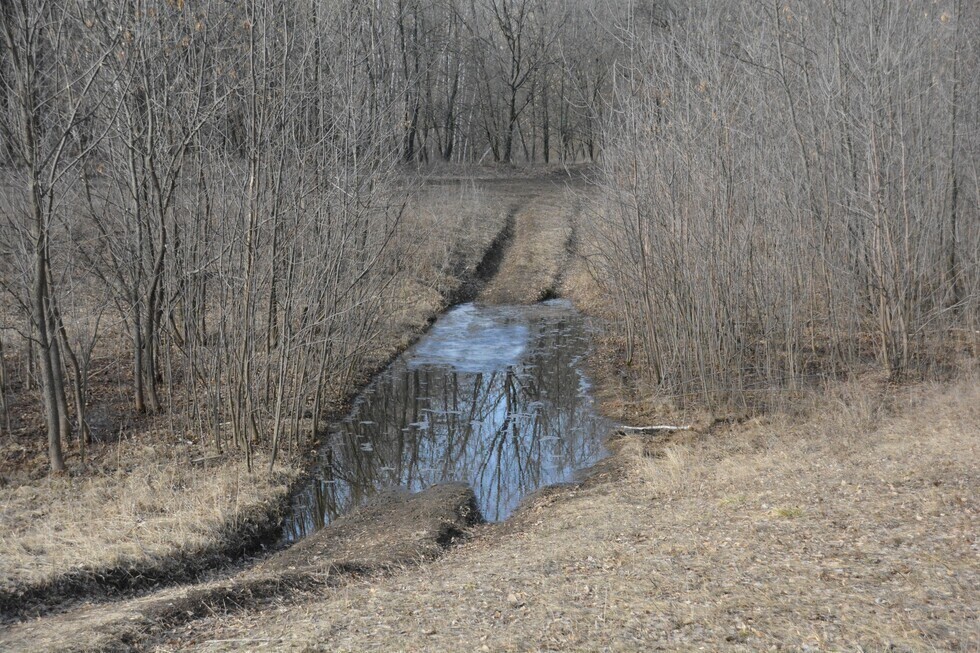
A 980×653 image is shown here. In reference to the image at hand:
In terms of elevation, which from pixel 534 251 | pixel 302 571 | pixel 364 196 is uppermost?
pixel 364 196

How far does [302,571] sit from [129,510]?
8.43 feet


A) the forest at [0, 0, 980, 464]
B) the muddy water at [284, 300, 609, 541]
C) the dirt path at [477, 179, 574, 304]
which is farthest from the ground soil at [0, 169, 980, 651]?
the dirt path at [477, 179, 574, 304]

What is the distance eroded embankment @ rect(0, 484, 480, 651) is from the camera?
17.9ft

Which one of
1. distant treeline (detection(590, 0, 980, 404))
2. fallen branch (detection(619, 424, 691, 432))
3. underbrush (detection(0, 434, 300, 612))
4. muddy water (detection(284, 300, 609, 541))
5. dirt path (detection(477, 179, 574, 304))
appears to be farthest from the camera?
dirt path (detection(477, 179, 574, 304))

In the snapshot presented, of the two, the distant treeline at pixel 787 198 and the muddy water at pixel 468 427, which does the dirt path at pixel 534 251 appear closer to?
the muddy water at pixel 468 427

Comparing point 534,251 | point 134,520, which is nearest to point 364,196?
point 134,520

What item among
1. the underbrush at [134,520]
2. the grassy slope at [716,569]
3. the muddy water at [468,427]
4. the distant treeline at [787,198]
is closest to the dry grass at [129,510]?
the underbrush at [134,520]

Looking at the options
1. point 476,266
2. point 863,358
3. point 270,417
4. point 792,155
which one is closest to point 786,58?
point 792,155

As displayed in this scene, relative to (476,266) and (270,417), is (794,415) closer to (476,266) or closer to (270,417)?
(270,417)

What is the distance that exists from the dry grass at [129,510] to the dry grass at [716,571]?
221 cm

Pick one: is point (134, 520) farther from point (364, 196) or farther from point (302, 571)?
point (364, 196)

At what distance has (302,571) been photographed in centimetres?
687

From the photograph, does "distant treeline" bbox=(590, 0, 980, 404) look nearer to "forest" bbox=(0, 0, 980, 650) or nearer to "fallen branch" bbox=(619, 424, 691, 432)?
"forest" bbox=(0, 0, 980, 650)

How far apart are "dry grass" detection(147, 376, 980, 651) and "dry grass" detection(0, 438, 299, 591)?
221cm
